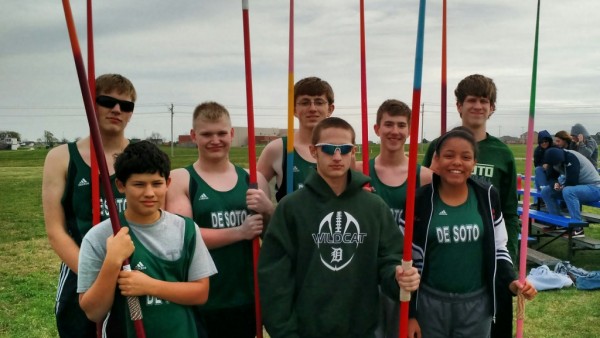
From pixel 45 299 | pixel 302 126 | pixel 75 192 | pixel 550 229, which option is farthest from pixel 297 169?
pixel 550 229

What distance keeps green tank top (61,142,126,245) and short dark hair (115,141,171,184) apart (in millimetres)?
371

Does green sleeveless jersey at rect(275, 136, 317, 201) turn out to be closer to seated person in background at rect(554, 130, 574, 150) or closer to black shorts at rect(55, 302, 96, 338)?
black shorts at rect(55, 302, 96, 338)

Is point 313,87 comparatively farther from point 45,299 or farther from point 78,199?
point 45,299

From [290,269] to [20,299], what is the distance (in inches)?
217

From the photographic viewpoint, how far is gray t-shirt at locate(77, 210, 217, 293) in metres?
2.16

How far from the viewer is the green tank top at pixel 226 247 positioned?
2.82 meters

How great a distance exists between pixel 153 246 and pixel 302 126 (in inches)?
58.6

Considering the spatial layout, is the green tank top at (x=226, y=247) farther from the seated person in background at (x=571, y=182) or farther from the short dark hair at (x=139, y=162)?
the seated person in background at (x=571, y=182)

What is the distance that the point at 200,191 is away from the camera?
9.30 feet

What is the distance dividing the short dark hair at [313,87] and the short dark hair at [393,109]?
372mm

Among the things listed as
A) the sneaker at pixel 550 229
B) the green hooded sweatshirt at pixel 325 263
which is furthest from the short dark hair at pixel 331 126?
the sneaker at pixel 550 229

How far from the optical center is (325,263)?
2520mm

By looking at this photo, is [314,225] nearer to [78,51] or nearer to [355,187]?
[355,187]

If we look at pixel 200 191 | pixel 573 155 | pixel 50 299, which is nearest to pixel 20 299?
pixel 50 299
